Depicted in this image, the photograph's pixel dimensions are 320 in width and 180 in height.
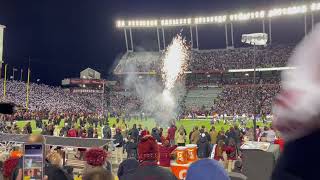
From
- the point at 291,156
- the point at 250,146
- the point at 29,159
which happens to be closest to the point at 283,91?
the point at 291,156

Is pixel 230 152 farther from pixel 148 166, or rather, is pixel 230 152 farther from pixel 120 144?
pixel 148 166

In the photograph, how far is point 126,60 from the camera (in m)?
78.4

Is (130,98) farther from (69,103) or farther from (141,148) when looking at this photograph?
(141,148)

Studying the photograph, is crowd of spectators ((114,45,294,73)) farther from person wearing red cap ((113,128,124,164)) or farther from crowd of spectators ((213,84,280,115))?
person wearing red cap ((113,128,124,164))

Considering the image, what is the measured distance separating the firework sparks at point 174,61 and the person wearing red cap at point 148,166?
6388 centimetres

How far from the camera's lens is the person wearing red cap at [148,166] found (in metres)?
3.32

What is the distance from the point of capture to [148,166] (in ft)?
11.0

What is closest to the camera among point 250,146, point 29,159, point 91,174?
point 91,174

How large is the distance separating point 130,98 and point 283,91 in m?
69.0

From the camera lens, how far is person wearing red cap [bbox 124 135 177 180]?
3.32 meters

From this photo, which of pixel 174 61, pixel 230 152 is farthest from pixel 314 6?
pixel 230 152

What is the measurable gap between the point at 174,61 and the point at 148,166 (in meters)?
72.7

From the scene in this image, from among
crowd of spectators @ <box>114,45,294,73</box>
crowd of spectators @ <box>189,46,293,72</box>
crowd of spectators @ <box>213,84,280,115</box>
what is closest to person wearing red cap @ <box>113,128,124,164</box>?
crowd of spectators @ <box>213,84,280,115</box>

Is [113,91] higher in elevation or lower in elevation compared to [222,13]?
lower
